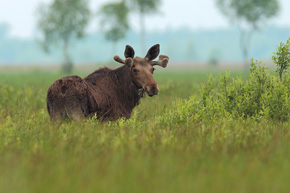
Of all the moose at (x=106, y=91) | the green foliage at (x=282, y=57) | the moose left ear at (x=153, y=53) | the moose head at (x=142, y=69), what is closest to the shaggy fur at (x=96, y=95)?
the moose at (x=106, y=91)

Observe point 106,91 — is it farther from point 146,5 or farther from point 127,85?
point 146,5

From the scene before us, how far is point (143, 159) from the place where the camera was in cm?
472

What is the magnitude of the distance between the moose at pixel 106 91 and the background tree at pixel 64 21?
59.5m

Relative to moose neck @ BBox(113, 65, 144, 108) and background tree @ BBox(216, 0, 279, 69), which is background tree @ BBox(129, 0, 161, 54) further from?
moose neck @ BBox(113, 65, 144, 108)

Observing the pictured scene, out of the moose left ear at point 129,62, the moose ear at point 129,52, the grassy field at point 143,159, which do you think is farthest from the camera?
the moose ear at point 129,52

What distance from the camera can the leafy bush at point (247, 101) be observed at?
7.87m

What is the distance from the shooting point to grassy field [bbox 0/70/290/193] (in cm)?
386

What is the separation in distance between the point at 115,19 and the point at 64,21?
457 inches

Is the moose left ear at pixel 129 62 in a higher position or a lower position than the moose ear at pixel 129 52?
lower

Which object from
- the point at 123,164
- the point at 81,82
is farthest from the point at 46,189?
the point at 81,82

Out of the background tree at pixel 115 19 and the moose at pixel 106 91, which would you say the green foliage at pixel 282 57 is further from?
the background tree at pixel 115 19

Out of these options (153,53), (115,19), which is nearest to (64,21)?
(115,19)

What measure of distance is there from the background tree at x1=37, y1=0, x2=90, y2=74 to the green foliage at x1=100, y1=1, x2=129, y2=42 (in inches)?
281

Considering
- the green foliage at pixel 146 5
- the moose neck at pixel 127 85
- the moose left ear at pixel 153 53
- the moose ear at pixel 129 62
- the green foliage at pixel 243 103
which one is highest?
the green foliage at pixel 146 5
